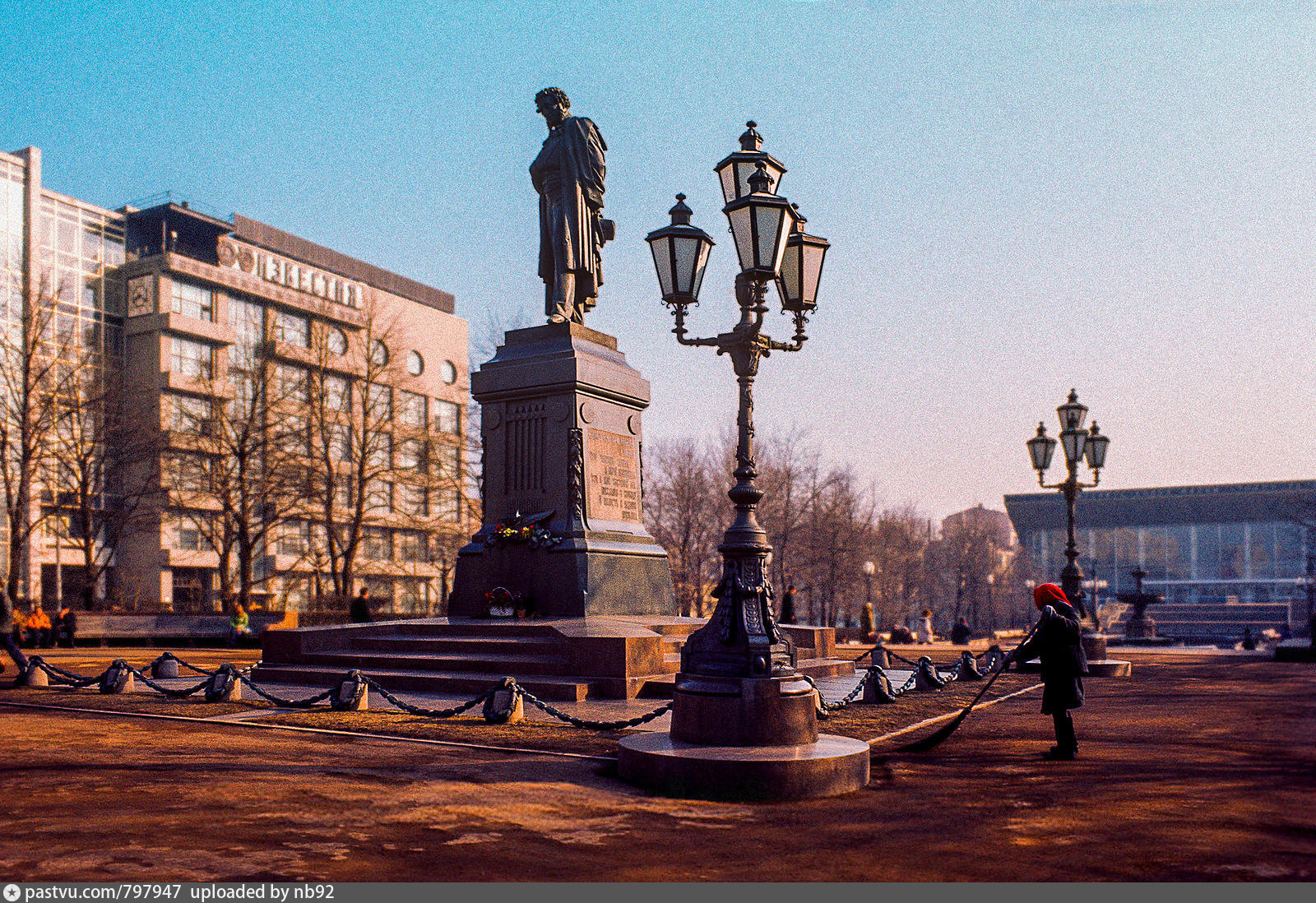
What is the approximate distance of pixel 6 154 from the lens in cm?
5712

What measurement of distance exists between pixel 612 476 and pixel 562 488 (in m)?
1.13

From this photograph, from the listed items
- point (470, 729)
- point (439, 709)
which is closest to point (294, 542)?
point (439, 709)

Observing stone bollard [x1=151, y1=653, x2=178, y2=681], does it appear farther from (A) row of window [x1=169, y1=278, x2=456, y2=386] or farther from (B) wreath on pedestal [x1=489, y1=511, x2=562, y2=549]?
(A) row of window [x1=169, y1=278, x2=456, y2=386]

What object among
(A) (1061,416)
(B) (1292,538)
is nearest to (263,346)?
(A) (1061,416)

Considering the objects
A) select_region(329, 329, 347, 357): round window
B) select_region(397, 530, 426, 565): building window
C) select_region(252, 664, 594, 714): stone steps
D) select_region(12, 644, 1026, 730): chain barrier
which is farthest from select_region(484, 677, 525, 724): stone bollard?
select_region(329, 329, 347, 357): round window

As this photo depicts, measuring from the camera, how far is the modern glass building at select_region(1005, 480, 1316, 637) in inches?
4353

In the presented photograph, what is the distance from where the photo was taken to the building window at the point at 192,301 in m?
62.2

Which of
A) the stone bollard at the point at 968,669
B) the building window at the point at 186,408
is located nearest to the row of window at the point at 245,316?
the building window at the point at 186,408

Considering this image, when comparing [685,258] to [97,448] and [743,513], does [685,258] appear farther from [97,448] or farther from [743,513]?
[97,448]

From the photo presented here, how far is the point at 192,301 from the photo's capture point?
6309 cm

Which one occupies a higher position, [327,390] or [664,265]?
[327,390]

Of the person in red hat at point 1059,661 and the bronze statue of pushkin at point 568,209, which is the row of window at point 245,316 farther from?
the person in red hat at point 1059,661

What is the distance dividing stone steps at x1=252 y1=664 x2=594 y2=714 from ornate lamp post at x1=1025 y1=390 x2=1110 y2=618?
1152 centimetres

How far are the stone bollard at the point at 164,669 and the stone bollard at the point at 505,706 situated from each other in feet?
28.7
